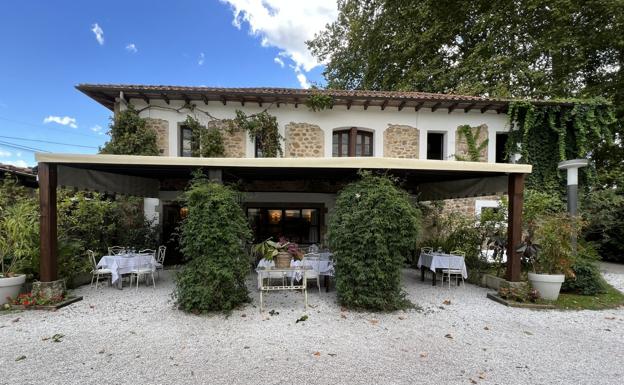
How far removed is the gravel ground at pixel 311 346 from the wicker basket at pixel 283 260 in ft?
2.13

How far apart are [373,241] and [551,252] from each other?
3.33m

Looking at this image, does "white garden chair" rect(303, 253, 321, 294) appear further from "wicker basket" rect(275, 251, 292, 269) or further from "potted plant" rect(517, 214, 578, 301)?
"potted plant" rect(517, 214, 578, 301)

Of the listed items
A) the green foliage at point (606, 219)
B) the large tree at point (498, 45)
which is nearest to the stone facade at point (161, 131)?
the large tree at point (498, 45)

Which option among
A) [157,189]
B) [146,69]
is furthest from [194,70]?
[157,189]

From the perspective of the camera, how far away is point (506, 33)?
39.1 feet

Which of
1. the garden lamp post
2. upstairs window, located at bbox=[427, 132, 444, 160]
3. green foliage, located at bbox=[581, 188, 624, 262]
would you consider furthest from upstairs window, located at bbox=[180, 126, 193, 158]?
green foliage, located at bbox=[581, 188, 624, 262]

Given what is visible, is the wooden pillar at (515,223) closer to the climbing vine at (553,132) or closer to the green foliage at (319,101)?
the climbing vine at (553,132)

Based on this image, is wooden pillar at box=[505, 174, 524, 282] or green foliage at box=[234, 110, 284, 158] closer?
wooden pillar at box=[505, 174, 524, 282]

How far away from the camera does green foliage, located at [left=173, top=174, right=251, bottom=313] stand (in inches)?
175

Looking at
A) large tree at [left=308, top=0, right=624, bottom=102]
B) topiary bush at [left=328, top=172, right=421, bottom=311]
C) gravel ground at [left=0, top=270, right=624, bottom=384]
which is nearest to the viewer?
gravel ground at [left=0, top=270, right=624, bottom=384]

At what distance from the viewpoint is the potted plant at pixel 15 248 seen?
480 cm

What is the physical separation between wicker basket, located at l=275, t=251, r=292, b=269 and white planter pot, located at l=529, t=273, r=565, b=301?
430cm

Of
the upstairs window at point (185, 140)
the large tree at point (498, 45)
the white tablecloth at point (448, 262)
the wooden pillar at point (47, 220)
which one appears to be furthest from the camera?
the large tree at point (498, 45)

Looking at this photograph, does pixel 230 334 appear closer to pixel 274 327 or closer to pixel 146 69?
pixel 274 327
